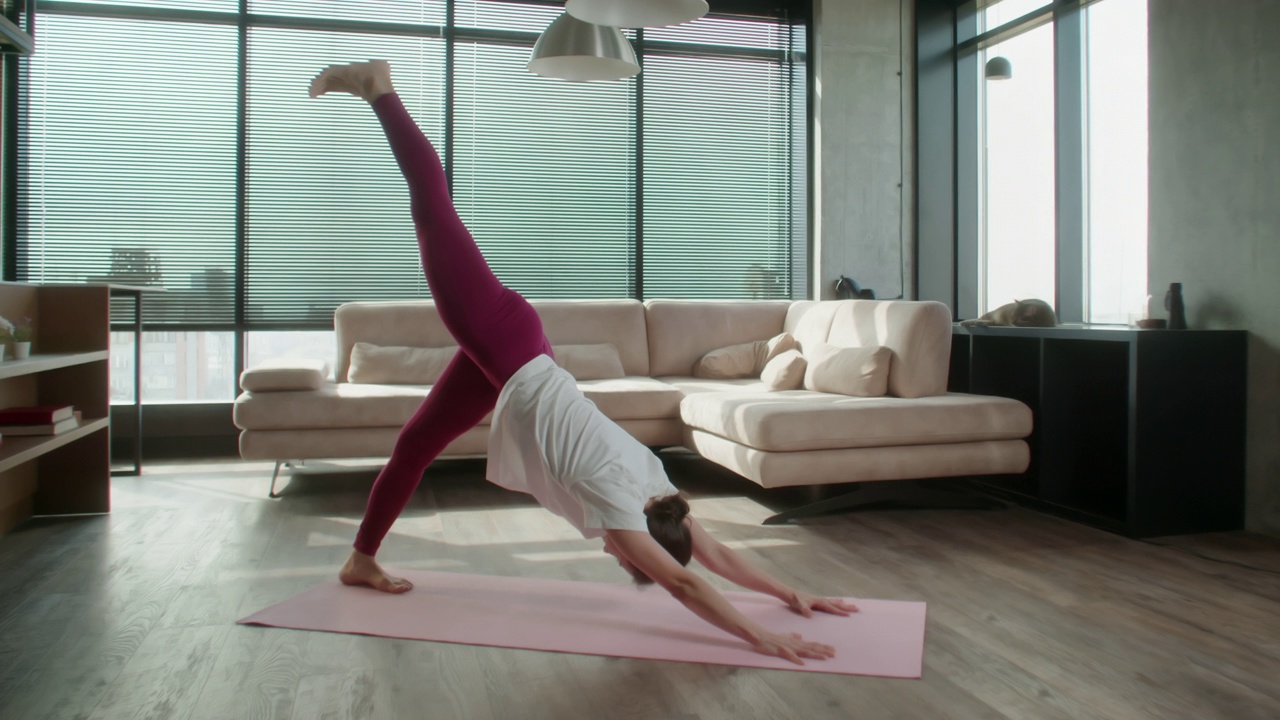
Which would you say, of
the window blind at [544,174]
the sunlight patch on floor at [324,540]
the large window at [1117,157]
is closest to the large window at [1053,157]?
the large window at [1117,157]

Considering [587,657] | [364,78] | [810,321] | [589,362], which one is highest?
[364,78]

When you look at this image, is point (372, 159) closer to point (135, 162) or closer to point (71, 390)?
point (135, 162)

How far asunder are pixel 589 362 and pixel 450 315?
2459 mm

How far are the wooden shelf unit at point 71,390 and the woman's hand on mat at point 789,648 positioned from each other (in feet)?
9.23

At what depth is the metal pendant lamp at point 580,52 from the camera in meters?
3.75

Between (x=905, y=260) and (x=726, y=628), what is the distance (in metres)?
4.45

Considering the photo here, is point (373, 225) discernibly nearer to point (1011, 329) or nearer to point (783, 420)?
point (783, 420)

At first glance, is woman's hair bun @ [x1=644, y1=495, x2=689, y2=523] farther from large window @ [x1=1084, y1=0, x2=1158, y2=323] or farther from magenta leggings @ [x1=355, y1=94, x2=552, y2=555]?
large window @ [x1=1084, y1=0, x2=1158, y2=323]

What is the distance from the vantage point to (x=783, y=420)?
3459 millimetres

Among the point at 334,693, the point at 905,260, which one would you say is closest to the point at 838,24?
the point at 905,260

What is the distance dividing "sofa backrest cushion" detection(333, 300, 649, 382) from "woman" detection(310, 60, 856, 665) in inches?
88.6

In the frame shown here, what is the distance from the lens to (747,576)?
2.36 meters

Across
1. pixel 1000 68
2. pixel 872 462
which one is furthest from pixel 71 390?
pixel 1000 68

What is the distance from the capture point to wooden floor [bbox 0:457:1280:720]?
1864 millimetres
